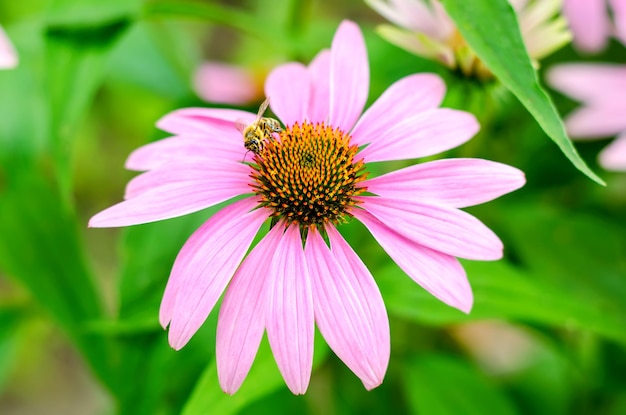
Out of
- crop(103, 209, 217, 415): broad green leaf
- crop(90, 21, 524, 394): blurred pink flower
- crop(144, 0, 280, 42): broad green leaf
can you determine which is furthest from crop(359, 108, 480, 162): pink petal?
crop(144, 0, 280, 42): broad green leaf

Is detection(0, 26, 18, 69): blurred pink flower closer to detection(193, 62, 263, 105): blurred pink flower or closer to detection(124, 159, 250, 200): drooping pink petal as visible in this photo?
detection(124, 159, 250, 200): drooping pink petal

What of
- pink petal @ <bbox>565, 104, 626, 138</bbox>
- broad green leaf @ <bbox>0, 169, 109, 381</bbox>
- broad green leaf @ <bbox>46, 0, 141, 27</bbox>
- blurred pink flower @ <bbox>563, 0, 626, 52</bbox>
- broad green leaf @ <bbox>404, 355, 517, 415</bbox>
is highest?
broad green leaf @ <bbox>46, 0, 141, 27</bbox>

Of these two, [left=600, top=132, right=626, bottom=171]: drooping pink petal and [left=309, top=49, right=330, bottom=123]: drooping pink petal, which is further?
[left=600, top=132, right=626, bottom=171]: drooping pink petal

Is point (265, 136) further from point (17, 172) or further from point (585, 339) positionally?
point (585, 339)

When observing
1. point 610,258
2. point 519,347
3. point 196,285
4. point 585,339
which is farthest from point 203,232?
point 519,347

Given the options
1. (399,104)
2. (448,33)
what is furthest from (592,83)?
(399,104)

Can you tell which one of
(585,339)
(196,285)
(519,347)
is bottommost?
(519,347)

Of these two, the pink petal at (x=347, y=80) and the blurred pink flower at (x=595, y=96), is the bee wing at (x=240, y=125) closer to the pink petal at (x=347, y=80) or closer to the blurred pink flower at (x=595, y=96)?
the pink petal at (x=347, y=80)
